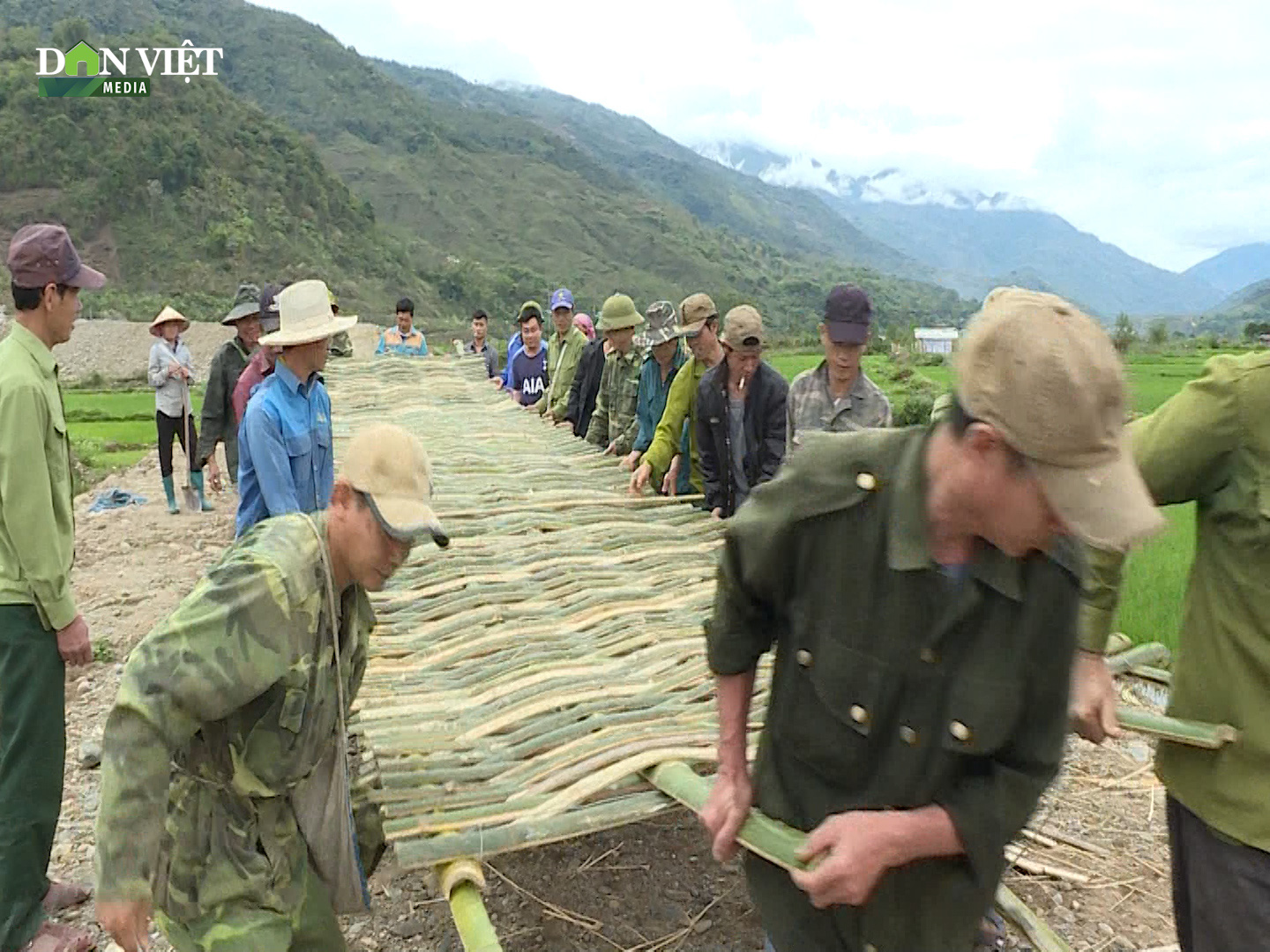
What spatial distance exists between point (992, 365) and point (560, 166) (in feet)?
350

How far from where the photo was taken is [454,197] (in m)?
78.9

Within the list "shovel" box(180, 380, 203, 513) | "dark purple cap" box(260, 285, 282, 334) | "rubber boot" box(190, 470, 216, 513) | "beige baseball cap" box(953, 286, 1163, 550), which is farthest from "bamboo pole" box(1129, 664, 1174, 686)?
"rubber boot" box(190, 470, 216, 513)

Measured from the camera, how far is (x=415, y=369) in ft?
28.4

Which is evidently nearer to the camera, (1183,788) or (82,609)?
(1183,788)

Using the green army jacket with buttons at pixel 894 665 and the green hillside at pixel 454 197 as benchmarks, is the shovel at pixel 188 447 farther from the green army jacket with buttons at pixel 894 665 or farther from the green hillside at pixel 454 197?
the green hillside at pixel 454 197

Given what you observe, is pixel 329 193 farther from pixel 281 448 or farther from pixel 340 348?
pixel 281 448

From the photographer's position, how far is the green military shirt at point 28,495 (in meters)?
2.63

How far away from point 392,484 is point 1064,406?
1143 millimetres

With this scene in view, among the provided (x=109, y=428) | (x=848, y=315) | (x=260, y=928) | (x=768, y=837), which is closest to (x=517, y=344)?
(x=848, y=315)

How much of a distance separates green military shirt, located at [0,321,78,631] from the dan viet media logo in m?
47.9

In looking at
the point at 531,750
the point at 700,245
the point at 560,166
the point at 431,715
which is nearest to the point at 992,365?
A: the point at 531,750

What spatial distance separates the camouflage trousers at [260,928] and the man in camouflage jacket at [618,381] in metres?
4.03

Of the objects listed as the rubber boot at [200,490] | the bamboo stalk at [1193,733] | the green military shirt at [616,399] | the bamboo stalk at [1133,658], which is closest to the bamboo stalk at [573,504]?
the green military shirt at [616,399]

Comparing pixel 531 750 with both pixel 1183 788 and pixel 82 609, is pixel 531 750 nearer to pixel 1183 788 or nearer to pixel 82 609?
pixel 1183 788
